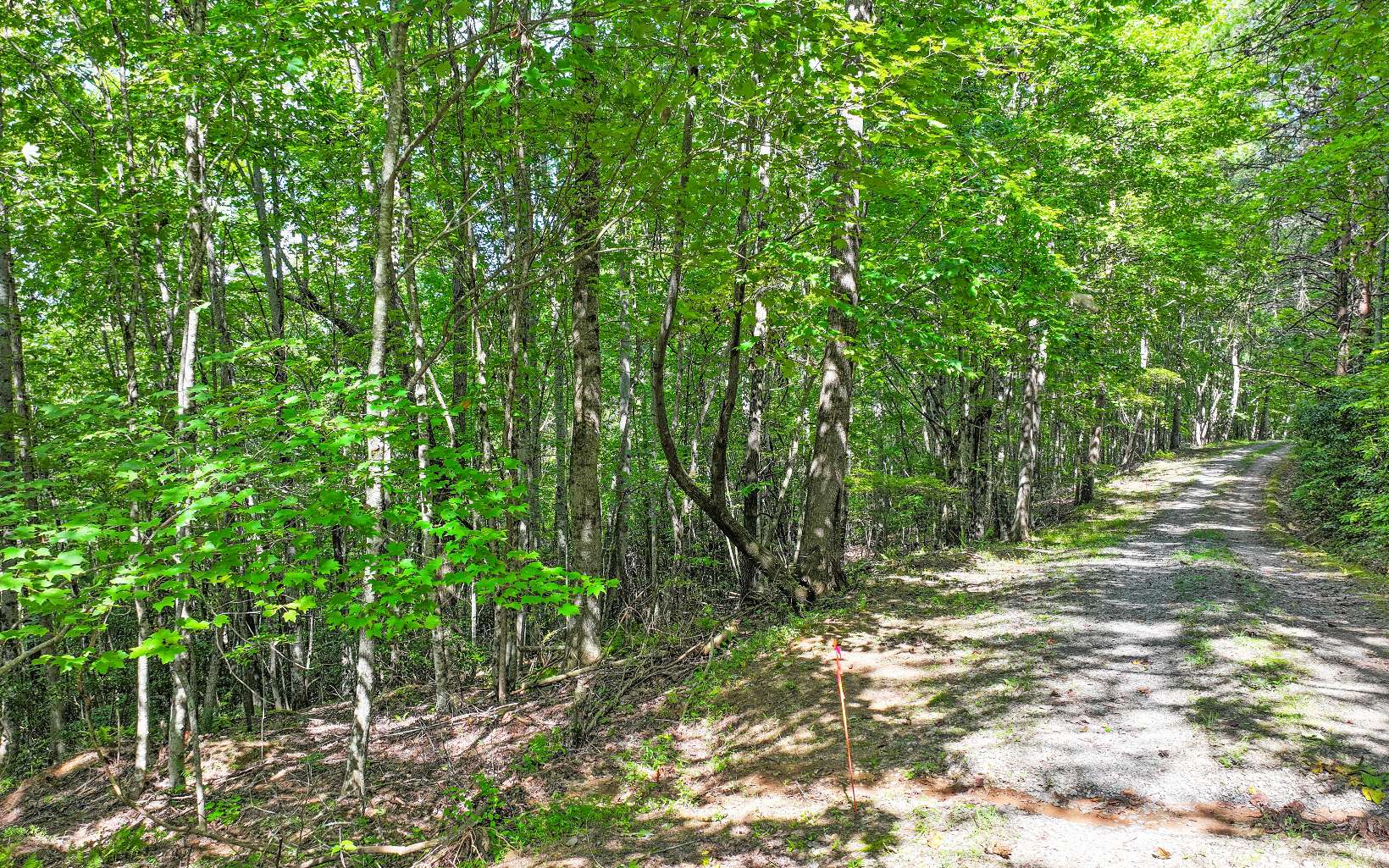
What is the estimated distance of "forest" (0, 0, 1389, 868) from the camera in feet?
13.6

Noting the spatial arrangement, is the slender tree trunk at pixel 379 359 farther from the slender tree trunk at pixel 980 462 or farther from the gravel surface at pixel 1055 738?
the slender tree trunk at pixel 980 462

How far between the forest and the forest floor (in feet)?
0.19

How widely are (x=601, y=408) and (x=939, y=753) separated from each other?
558 cm

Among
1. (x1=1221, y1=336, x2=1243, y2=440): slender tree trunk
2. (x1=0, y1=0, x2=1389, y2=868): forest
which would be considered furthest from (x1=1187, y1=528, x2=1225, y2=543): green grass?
(x1=1221, y1=336, x2=1243, y2=440): slender tree trunk

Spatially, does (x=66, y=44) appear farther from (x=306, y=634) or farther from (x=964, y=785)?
(x=306, y=634)

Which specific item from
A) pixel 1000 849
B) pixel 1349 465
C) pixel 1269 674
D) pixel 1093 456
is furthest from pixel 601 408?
pixel 1093 456

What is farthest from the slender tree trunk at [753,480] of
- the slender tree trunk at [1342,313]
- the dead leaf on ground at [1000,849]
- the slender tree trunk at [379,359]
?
the slender tree trunk at [1342,313]

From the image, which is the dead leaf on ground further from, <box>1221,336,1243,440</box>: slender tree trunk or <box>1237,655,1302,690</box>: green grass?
<box>1221,336,1243,440</box>: slender tree trunk

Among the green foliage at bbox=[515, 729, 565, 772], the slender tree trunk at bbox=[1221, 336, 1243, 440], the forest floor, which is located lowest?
the green foliage at bbox=[515, 729, 565, 772]

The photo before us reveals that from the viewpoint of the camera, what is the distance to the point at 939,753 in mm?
5012

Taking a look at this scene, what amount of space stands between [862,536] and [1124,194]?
14.5 metres

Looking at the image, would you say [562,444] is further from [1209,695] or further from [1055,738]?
[1209,695]

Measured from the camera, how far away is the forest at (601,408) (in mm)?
4145

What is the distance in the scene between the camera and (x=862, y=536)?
2445 cm
